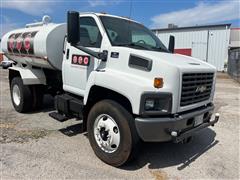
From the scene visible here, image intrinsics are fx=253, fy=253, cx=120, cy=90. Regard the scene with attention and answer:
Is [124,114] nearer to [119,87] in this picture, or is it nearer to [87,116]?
[119,87]

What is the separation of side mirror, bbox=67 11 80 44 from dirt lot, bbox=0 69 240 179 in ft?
6.52

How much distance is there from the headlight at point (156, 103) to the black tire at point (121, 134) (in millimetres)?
323

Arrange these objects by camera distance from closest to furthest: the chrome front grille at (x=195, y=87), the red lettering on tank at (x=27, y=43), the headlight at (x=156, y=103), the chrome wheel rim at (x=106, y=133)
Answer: the headlight at (x=156, y=103)
the chrome front grille at (x=195, y=87)
the chrome wheel rim at (x=106, y=133)
the red lettering on tank at (x=27, y=43)

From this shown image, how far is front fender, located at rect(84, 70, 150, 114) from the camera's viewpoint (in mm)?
3508

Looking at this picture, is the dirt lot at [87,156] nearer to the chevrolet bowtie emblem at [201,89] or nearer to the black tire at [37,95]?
the black tire at [37,95]

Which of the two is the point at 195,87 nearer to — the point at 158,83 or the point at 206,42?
the point at 158,83

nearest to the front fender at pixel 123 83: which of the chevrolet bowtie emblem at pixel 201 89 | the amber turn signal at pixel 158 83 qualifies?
the amber turn signal at pixel 158 83

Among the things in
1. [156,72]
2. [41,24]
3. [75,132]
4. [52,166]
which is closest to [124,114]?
[156,72]

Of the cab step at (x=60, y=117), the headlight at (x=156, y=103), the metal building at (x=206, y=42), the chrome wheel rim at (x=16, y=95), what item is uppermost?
the metal building at (x=206, y=42)

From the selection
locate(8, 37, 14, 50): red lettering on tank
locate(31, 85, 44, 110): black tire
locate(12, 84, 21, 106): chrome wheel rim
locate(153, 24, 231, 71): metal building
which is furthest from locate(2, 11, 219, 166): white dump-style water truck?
locate(153, 24, 231, 71): metal building

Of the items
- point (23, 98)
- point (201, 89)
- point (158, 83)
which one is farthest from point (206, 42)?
point (158, 83)

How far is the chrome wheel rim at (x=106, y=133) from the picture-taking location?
3.96m

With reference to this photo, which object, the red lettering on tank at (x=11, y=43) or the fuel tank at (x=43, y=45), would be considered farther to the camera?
the red lettering on tank at (x=11, y=43)

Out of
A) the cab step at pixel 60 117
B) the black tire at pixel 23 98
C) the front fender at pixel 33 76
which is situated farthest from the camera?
the black tire at pixel 23 98
